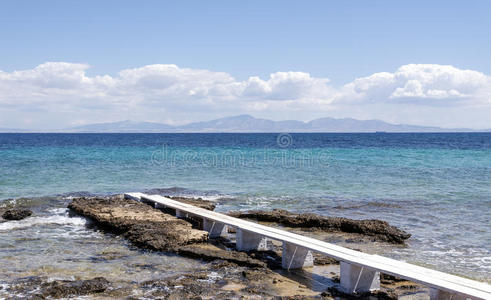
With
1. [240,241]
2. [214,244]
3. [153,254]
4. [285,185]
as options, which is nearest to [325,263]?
[240,241]

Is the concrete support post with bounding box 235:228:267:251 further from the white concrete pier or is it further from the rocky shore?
the rocky shore

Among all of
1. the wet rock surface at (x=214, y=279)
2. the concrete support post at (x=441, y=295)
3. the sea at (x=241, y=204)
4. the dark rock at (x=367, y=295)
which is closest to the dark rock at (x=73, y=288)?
the wet rock surface at (x=214, y=279)

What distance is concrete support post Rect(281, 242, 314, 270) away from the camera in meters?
10.2

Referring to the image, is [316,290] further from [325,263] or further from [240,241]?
[240,241]

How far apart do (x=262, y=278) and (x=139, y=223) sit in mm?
5604

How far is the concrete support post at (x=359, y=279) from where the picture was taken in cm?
865

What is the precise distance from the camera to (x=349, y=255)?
915cm

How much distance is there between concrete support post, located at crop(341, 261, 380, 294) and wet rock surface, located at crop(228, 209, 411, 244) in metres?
4.35

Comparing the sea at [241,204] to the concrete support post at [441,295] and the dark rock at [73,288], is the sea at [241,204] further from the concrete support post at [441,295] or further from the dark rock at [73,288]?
the concrete support post at [441,295]

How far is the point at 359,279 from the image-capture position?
868 centimetres

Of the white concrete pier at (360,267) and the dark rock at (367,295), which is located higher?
the white concrete pier at (360,267)

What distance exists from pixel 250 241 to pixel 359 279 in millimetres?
3616

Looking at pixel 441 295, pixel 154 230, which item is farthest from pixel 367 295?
pixel 154 230

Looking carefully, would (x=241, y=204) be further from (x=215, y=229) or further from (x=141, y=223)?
(x=141, y=223)
